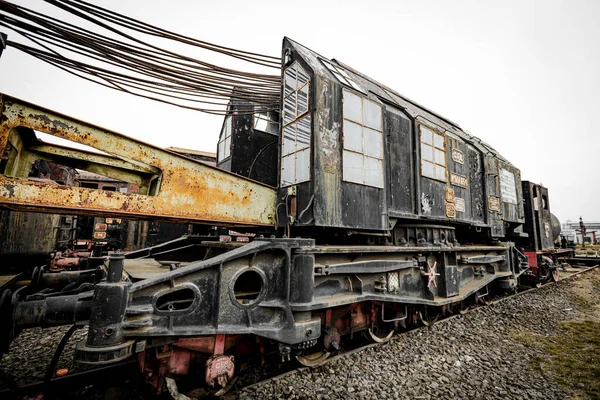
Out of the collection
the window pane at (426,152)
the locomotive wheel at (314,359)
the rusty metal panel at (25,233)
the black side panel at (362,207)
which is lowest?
the locomotive wheel at (314,359)

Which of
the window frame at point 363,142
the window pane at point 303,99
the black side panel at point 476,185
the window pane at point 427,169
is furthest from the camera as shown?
the black side panel at point 476,185

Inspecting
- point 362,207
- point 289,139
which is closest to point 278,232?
point 362,207

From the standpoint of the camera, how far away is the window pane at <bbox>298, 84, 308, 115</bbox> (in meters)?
3.93

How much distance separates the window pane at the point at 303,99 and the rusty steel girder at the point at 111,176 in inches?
54.0

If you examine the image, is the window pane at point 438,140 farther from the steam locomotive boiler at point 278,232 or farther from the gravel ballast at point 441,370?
the gravel ballast at point 441,370

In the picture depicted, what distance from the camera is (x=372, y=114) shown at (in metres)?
4.56

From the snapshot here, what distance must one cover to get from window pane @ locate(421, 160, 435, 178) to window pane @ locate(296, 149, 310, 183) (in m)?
2.74

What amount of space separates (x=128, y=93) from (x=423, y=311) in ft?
20.4

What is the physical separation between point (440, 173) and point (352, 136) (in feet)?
9.04

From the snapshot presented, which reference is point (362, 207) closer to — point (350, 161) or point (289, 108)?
point (350, 161)

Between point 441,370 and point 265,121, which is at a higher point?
point 265,121

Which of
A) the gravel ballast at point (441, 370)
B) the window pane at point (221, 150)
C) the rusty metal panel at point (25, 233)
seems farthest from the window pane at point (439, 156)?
the rusty metal panel at point (25, 233)

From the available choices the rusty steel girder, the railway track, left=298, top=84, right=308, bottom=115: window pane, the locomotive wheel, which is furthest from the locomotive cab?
the railway track

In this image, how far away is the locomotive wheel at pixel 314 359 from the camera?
3.36 meters
